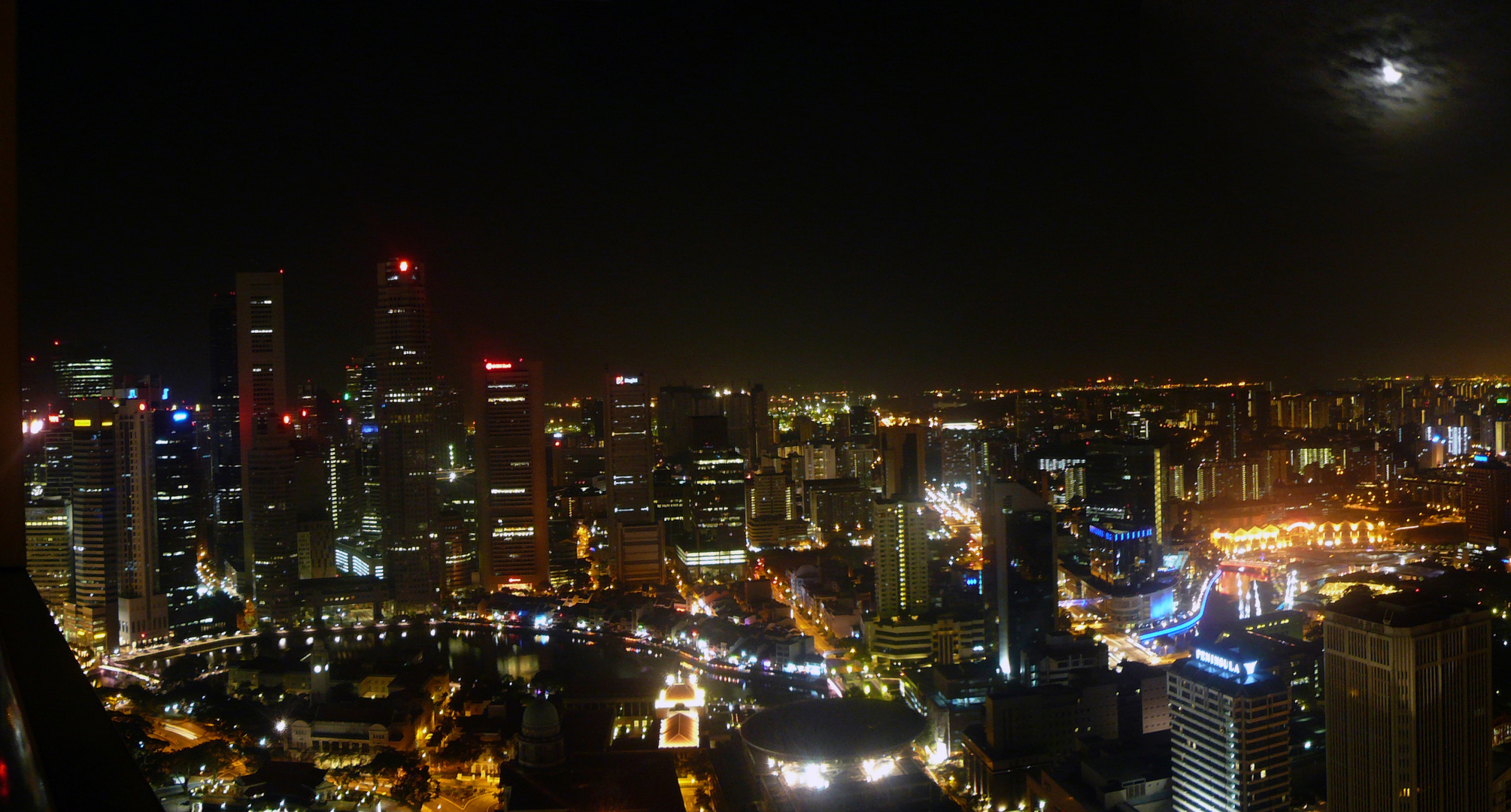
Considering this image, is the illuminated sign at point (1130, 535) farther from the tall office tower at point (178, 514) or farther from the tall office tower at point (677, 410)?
the tall office tower at point (178, 514)

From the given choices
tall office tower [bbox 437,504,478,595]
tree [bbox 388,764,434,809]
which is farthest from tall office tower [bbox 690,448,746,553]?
tree [bbox 388,764,434,809]

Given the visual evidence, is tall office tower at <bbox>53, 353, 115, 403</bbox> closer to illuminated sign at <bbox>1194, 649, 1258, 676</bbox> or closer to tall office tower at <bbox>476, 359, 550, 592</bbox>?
tall office tower at <bbox>476, 359, 550, 592</bbox>

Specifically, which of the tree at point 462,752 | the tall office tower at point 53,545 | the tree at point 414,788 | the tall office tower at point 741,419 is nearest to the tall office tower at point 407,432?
the tall office tower at point 53,545

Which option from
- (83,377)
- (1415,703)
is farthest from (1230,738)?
(83,377)

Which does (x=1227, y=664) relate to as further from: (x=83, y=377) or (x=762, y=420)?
(x=762, y=420)

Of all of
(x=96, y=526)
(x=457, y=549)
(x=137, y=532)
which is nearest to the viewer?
(x=96, y=526)

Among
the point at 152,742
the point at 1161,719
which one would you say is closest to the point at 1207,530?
the point at 1161,719

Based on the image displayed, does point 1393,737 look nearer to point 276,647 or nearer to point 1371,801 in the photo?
point 1371,801

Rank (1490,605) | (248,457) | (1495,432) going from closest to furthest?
1. (1490,605)
2. (1495,432)
3. (248,457)
